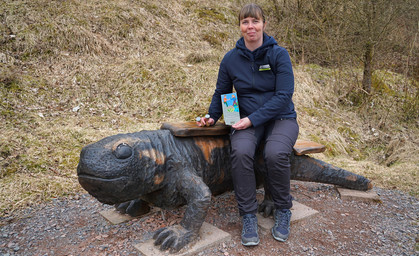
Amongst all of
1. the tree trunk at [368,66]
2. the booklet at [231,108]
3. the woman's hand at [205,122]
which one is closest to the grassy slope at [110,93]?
the tree trunk at [368,66]

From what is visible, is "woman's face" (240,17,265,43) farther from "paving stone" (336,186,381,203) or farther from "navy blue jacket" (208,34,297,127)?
"paving stone" (336,186,381,203)

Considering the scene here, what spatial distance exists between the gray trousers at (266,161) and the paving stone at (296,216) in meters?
0.24

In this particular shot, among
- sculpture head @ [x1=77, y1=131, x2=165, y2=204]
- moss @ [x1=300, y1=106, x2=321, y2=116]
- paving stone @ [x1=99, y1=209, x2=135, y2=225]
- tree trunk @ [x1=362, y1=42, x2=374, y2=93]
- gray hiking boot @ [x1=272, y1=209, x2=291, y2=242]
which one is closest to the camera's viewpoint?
sculpture head @ [x1=77, y1=131, x2=165, y2=204]

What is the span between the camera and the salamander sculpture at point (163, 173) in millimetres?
2619

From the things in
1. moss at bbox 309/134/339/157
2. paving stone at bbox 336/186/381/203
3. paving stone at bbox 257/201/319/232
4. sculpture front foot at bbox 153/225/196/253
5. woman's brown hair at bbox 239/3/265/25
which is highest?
woman's brown hair at bbox 239/3/265/25

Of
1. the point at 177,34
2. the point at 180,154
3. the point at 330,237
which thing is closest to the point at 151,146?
the point at 180,154

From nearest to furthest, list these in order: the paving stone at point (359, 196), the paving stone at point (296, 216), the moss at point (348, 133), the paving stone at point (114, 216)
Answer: the paving stone at point (296, 216) → the paving stone at point (114, 216) → the paving stone at point (359, 196) → the moss at point (348, 133)

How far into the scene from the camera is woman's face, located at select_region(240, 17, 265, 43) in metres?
3.15

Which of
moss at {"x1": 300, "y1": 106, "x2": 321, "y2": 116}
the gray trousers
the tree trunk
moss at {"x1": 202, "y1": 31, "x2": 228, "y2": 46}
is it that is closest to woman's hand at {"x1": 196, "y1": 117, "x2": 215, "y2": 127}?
the gray trousers

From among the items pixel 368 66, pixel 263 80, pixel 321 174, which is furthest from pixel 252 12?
pixel 368 66

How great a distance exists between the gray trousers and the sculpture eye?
3.07 feet

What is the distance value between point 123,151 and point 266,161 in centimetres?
127

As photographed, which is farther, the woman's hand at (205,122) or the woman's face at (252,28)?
the woman's hand at (205,122)

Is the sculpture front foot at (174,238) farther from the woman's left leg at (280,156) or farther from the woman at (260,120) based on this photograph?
the woman's left leg at (280,156)
